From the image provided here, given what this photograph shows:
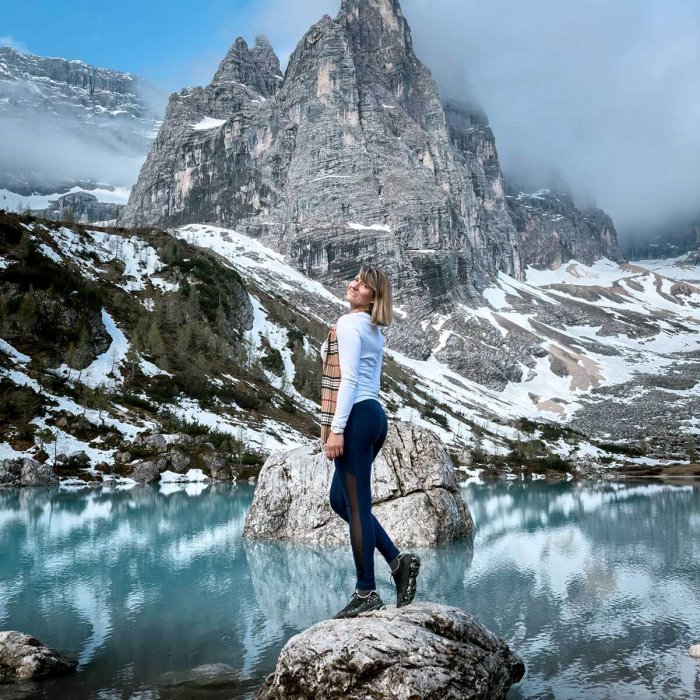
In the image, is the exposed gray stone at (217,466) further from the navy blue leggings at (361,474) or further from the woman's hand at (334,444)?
the woman's hand at (334,444)

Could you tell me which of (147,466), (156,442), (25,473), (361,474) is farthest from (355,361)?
(156,442)

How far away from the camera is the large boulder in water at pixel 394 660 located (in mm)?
4867

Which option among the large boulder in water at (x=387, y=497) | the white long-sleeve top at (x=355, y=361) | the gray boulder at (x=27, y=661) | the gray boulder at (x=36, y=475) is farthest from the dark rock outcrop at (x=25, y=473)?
the white long-sleeve top at (x=355, y=361)

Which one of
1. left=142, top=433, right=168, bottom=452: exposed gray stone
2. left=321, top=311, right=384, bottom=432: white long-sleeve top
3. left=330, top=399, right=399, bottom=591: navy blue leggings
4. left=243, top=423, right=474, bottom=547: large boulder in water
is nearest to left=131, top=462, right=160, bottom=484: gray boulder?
left=142, top=433, right=168, bottom=452: exposed gray stone

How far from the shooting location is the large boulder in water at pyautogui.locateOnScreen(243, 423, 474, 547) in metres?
17.5

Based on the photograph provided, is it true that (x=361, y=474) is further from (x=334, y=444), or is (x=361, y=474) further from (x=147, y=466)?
(x=147, y=466)

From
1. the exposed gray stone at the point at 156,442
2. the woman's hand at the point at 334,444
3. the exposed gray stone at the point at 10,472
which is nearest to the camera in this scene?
the woman's hand at the point at 334,444

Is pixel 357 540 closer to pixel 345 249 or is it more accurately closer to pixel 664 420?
pixel 664 420

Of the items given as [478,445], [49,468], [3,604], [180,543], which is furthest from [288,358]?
[3,604]

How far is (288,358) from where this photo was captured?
108 meters

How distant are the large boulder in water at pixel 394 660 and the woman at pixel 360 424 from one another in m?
0.53

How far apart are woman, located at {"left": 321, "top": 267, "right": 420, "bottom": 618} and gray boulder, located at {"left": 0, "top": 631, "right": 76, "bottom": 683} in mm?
3511

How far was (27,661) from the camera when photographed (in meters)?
6.73

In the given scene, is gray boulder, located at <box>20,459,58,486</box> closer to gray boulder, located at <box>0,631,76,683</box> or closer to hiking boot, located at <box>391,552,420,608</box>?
gray boulder, located at <box>0,631,76,683</box>
